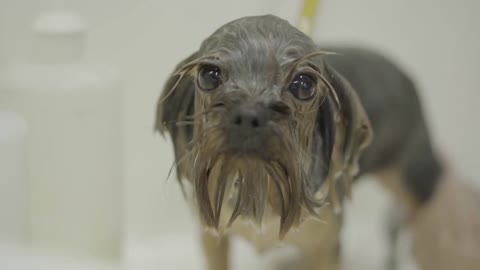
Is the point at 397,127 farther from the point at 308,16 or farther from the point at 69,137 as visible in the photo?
the point at 69,137

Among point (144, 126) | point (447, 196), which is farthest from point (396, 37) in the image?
point (144, 126)

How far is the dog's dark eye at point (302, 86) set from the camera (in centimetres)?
49

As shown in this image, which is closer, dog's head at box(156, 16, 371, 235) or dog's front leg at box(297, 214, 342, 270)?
dog's head at box(156, 16, 371, 235)

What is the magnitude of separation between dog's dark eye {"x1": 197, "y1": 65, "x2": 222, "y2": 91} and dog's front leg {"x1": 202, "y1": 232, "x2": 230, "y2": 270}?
28 cm

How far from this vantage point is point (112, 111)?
2.97 feet

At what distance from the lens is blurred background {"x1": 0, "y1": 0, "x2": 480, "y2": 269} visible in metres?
0.82

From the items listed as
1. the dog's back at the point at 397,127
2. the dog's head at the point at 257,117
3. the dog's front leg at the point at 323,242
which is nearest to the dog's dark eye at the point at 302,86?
the dog's head at the point at 257,117

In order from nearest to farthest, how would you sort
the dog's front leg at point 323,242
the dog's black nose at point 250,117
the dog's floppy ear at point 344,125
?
1. the dog's black nose at point 250,117
2. the dog's floppy ear at point 344,125
3. the dog's front leg at point 323,242

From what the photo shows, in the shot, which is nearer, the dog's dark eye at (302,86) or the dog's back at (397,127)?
the dog's dark eye at (302,86)

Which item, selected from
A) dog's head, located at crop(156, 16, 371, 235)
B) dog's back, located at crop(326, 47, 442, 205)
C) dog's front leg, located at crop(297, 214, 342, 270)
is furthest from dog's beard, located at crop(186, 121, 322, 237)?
dog's back, located at crop(326, 47, 442, 205)

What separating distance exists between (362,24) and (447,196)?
0.29 m

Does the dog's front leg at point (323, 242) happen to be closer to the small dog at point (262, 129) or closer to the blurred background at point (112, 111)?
the small dog at point (262, 129)

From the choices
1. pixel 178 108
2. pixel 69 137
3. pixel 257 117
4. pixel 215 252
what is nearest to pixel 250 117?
pixel 257 117

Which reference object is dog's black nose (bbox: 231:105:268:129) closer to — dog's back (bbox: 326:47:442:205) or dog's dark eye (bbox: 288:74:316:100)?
dog's dark eye (bbox: 288:74:316:100)
